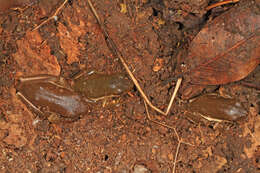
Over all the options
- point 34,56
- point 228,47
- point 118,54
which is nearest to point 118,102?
point 118,54

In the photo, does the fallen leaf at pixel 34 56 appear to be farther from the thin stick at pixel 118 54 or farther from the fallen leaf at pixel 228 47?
the fallen leaf at pixel 228 47

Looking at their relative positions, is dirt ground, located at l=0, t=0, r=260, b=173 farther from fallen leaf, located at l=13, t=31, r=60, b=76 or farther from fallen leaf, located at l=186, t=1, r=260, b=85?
fallen leaf, located at l=186, t=1, r=260, b=85

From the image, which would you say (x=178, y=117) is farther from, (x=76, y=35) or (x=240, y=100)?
(x=76, y=35)

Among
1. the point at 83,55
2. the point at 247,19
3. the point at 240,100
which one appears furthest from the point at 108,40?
the point at 240,100

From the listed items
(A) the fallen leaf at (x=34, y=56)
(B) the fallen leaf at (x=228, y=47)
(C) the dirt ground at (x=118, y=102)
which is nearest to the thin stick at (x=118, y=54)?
(C) the dirt ground at (x=118, y=102)

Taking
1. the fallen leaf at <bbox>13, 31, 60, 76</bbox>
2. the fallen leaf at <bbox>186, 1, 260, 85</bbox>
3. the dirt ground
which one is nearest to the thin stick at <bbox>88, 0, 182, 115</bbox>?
the dirt ground
